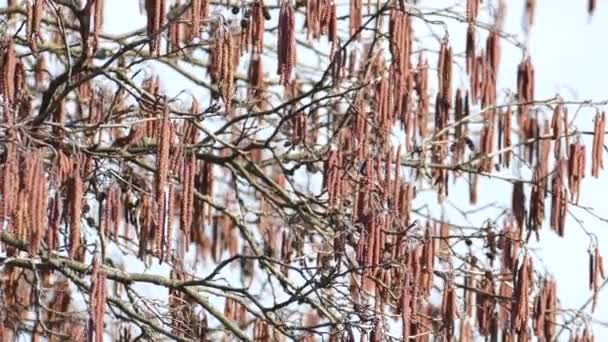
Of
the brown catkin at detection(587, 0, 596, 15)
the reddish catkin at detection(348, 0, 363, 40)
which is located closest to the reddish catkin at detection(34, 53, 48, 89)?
the reddish catkin at detection(348, 0, 363, 40)

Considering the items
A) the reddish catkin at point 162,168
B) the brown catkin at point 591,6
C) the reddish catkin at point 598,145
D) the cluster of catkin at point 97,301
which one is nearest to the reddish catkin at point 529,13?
the brown catkin at point 591,6

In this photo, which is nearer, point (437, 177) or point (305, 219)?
point (305, 219)

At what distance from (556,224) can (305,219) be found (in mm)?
1251

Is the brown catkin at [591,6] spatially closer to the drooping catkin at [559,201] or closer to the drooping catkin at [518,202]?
the drooping catkin at [559,201]

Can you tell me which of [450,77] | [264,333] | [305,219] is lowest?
[264,333]

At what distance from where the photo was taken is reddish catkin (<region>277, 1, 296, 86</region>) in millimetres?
6594

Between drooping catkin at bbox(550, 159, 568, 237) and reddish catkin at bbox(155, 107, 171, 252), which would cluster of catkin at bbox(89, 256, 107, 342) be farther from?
drooping catkin at bbox(550, 159, 568, 237)

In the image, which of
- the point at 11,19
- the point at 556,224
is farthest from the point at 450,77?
the point at 11,19

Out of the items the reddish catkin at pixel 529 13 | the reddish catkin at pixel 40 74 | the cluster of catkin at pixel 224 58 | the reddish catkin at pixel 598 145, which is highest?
the reddish catkin at pixel 529 13

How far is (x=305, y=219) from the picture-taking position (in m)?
8.35

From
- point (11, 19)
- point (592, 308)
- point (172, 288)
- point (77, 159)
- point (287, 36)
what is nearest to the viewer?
point (77, 159)

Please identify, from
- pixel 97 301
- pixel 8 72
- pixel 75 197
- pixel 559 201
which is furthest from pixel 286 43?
pixel 559 201

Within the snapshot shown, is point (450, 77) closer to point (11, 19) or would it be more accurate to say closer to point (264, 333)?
point (264, 333)

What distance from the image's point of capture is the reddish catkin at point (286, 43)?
659 centimetres
